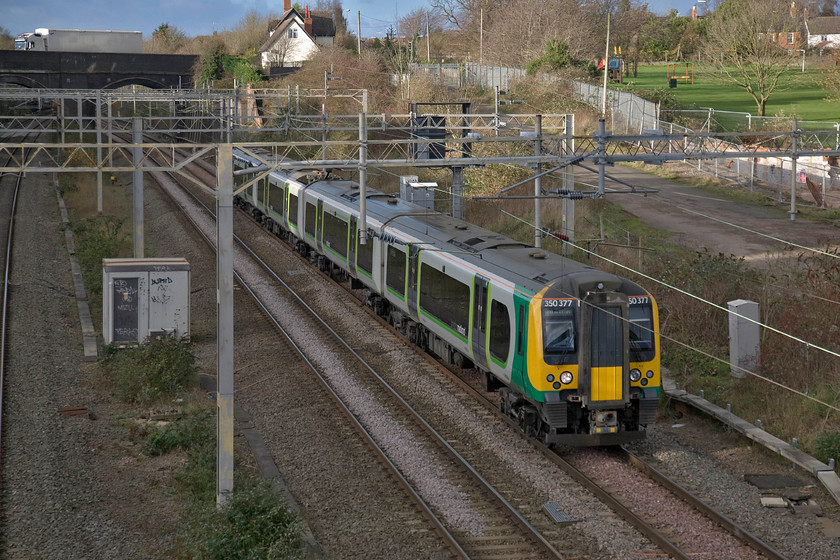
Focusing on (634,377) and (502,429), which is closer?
(634,377)

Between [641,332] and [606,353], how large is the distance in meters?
0.60

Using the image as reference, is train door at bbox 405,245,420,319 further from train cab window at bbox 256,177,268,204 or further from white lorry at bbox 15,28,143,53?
white lorry at bbox 15,28,143,53

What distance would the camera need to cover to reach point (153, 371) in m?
15.8

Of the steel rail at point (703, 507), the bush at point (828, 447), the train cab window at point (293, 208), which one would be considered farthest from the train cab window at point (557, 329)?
the train cab window at point (293, 208)

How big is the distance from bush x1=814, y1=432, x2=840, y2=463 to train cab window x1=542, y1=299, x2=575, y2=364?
3.56m

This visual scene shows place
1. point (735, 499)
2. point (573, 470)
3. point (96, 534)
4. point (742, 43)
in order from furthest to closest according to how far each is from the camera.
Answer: point (742, 43) → point (573, 470) → point (735, 499) → point (96, 534)

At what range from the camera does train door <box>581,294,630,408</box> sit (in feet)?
39.6

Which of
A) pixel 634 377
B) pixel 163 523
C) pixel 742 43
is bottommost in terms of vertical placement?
pixel 163 523

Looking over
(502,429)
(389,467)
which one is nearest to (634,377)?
(502,429)

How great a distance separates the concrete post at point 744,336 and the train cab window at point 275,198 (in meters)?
17.0

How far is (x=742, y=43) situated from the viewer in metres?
45.5

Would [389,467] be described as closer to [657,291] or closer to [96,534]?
[96,534]

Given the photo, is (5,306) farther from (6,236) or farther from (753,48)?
(753,48)

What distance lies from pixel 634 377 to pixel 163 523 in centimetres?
621
